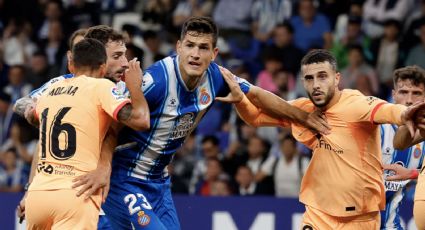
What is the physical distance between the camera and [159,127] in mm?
8547

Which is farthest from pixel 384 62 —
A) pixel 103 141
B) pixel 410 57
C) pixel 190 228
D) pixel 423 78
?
pixel 103 141

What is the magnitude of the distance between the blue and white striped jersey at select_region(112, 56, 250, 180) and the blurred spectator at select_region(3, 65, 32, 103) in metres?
7.67

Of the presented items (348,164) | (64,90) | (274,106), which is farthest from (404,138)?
(64,90)

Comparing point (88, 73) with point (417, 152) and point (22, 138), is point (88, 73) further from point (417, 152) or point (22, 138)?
point (22, 138)

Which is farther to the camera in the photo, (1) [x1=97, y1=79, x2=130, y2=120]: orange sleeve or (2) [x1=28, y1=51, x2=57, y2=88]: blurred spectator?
(2) [x1=28, y1=51, x2=57, y2=88]: blurred spectator

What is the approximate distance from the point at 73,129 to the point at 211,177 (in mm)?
6288

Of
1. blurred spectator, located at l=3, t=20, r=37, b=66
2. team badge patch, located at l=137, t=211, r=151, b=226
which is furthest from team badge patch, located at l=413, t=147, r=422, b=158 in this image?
blurred spectator, located at l=3, t=20, r=37, b=66

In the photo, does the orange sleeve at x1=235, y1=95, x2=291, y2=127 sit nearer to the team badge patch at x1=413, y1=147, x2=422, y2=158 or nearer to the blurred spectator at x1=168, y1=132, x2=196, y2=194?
the team badge patch at x1=413, y1=147, x2=422, y2=158

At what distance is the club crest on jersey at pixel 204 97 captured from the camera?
877 cm

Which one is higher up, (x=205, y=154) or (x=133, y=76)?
(x=133, y=76)

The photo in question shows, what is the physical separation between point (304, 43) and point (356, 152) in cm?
696

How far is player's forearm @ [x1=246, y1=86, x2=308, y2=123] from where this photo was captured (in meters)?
9.15

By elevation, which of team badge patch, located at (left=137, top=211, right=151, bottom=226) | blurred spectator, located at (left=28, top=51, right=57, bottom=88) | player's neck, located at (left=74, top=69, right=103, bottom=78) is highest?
blurred spectator, located at (left=28, top=51, right=57, bottom=88)

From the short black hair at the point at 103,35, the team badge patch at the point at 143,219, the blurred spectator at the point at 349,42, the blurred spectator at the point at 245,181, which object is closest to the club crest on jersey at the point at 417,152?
the team badge patch at the point at 143,219
